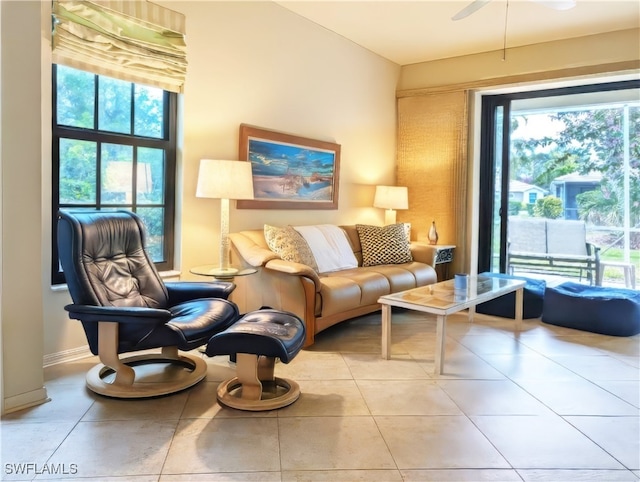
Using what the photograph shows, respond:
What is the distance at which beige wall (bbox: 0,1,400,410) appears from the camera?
Result: 238 cm

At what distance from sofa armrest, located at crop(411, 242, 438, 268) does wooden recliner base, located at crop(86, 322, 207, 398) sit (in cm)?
264

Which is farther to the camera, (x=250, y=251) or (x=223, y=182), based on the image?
(x=250, y=251)

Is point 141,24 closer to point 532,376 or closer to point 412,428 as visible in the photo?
point 412,428

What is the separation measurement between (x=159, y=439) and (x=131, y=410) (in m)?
0.37

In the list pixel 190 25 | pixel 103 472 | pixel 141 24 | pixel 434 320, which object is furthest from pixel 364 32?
pixel 103 472

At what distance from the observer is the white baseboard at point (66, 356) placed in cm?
304

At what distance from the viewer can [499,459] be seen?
205 cm

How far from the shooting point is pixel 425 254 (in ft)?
16.3

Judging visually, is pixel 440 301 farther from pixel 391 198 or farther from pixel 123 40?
pixel 123 40

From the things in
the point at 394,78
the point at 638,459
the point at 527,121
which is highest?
the point at 394,78

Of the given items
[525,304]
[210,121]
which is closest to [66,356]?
[210,121]

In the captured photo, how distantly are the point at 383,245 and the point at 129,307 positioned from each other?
2715 millimetres

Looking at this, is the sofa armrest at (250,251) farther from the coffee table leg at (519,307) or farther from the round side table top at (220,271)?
the coffee table leg at (519,307)

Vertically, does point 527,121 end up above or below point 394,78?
below
